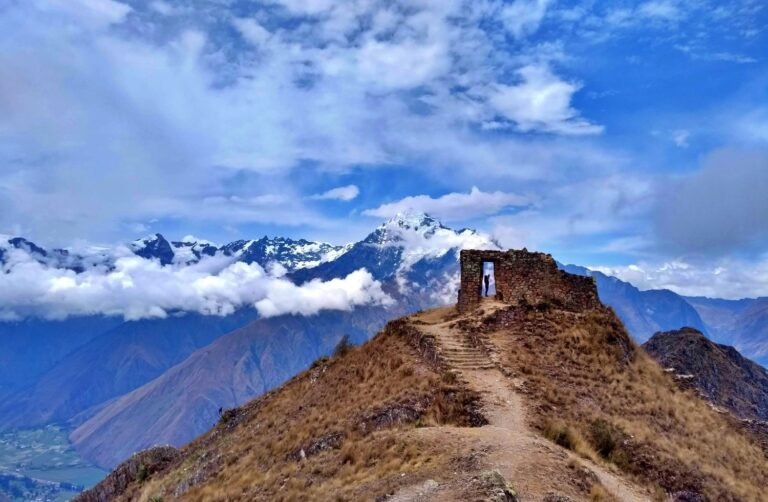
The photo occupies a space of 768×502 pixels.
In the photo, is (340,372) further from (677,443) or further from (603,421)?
(677,443)

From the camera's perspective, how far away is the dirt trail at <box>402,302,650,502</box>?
615 inches

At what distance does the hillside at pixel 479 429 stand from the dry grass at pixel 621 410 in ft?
0.28

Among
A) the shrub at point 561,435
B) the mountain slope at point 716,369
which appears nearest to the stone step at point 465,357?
the shrub at point 561,435

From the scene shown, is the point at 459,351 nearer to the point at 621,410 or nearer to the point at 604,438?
the point at 621,410

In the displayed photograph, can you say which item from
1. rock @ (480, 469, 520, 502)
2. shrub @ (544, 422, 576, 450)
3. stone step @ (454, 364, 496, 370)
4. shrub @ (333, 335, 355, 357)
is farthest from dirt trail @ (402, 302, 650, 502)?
shrub @ (333, 335, 355, 357)

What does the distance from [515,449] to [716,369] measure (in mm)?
118257

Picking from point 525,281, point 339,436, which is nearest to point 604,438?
point 339,436

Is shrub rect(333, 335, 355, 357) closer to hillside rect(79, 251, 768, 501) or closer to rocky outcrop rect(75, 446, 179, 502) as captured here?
hillside rect(79, 251, 768, 501)

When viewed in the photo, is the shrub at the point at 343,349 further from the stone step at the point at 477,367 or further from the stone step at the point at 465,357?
the stone step at the point at 477,367

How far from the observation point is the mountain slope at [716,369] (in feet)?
314

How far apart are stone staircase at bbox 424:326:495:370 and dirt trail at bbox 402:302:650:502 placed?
0.18ft

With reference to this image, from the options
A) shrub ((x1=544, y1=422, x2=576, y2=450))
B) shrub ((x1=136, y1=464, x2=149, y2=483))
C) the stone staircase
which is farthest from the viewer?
shrub ((x1=136, y1=464, x2=149, y2=483))

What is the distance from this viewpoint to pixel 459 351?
2916 cm

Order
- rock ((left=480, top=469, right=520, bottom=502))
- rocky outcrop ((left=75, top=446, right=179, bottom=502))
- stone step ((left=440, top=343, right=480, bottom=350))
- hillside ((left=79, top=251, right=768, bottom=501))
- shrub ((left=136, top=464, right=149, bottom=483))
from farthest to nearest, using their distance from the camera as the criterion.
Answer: rocky outcrop ((left=75, top=446, right=179, bottom=502))
shrub ((left=136, top=464, right=149, bottom=483))
stone step ((left=440, top=343, right=480, bottom=350))
hillside ((left=79, top=251, right=768, bottom=501))
rock ((left=480, top=469, right=520, bottom=502))
